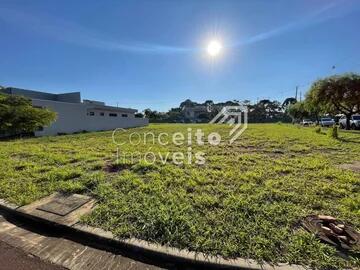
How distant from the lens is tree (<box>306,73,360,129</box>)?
18.7 metres

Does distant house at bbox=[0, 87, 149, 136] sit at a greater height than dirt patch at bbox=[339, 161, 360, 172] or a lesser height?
greater

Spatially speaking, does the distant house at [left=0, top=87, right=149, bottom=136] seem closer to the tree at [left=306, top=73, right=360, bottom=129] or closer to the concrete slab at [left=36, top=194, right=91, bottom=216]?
the concrete slab at [left=36, top=194, right=91, bottom=216]

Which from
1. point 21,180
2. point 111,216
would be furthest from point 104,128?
point 111,216

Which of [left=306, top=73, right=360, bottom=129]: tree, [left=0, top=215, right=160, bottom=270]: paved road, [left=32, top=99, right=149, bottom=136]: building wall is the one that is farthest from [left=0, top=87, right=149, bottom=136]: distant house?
[left=306, top=73, right=360, bottom=129]: tree

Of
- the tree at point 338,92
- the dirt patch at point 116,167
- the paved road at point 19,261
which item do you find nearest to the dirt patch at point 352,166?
the dirt patch at point 116,167

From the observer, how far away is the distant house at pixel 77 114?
53.3 feet

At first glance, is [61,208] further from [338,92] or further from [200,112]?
[200,112]

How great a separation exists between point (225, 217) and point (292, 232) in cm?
68

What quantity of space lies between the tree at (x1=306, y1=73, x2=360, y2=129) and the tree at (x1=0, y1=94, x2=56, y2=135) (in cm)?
2074

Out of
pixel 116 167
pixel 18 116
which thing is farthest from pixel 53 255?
pixel 18 116

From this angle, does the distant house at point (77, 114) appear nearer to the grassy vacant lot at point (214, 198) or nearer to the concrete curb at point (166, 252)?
the grassy vacant lot at point (214, 198)

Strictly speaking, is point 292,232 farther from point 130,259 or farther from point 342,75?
point 342,75

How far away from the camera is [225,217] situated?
262 centimetres

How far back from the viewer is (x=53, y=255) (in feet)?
7.07
